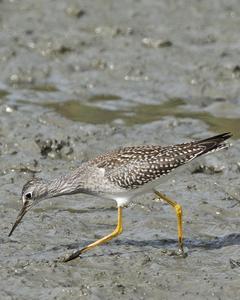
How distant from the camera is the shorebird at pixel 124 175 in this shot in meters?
8.84

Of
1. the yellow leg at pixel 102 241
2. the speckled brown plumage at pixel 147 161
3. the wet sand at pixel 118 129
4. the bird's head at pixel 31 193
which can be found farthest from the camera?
the bird's head at pixel 31 193

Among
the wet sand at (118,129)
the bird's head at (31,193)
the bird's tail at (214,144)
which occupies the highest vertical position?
the bird's tail at (214,144)

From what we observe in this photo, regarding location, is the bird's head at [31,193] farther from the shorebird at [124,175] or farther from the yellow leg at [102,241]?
the yellow leg at [102,241]

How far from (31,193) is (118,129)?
325 centimetres

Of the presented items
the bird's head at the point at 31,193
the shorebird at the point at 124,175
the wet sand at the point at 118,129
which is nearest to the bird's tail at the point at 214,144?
the shorebird at the point at 124,175

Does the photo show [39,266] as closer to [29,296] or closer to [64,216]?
[29,296]

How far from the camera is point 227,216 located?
9.62 m

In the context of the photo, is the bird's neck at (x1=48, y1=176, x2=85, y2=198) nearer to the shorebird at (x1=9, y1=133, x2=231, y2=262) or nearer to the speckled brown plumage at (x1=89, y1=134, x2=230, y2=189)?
the shorebird at (x1=9, y1=133, x2=231, y2=262)

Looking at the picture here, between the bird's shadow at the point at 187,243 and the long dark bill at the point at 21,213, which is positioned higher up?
the long dark bill at the point at 21,213

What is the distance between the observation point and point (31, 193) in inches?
352

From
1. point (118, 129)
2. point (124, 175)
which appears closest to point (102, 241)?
point (124, 175)

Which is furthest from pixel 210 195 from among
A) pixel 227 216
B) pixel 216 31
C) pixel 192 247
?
pixel 216 31

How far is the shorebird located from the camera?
884 cm

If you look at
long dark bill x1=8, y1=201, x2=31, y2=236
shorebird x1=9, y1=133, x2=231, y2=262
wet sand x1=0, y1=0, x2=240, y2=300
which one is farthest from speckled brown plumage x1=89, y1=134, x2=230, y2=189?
long dark bill x1=8, y1=201, x2=31, y2=236
